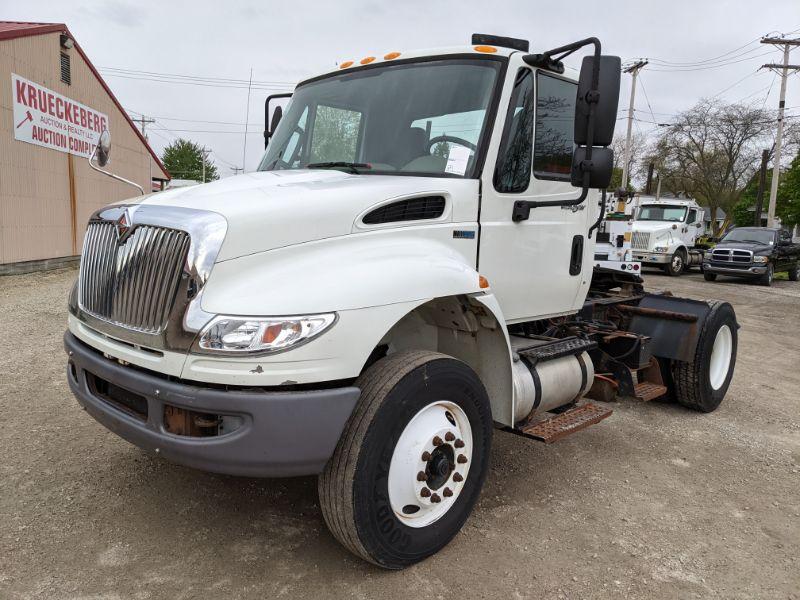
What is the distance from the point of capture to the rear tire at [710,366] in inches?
214

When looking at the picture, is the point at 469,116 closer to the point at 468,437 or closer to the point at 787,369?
the point at 468,437

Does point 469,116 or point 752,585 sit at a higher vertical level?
point 469,116

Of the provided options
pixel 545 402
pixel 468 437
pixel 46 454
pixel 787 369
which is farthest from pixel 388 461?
pixel 787 369

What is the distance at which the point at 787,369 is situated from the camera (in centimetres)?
780

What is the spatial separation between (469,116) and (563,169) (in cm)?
87

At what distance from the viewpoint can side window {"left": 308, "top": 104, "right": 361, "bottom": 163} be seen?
147 inches

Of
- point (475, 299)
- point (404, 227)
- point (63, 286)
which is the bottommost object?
point (63, 286)

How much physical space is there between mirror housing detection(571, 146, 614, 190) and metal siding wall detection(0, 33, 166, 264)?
1349 centimetres

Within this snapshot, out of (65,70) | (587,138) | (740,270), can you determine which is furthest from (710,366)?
(65,70)

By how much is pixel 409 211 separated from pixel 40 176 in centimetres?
1448

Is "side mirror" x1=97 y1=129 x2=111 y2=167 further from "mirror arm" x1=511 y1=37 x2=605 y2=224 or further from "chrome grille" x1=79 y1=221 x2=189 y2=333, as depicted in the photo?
"mirror arm" x1=511 y1=37 x2=605 y2=224

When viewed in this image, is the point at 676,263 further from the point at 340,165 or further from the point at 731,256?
the point at 340,165

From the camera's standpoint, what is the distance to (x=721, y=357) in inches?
234

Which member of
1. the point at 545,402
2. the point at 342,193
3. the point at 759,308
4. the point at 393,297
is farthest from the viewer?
the point at 759,308
